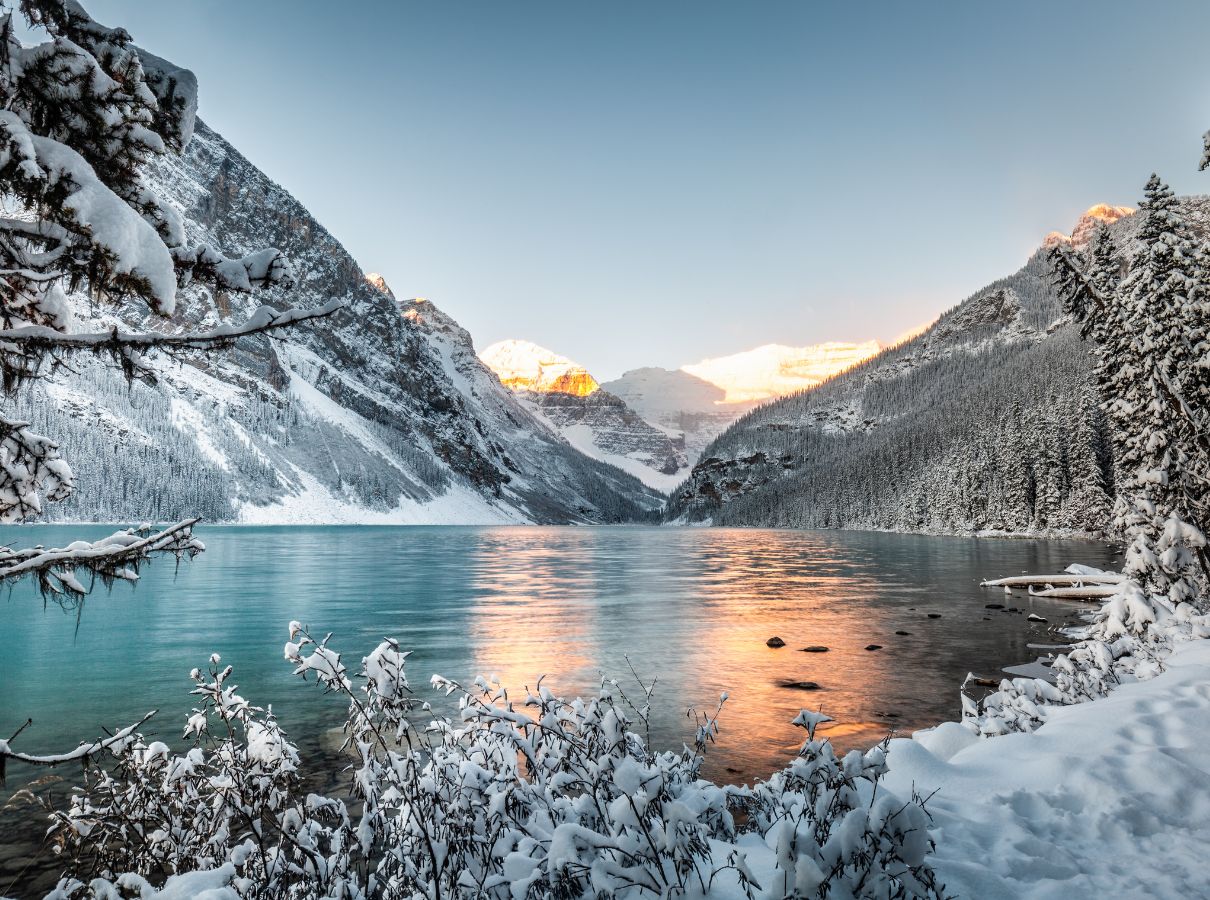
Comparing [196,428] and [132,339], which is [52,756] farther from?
[196,428]

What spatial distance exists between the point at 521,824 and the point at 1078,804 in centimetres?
507

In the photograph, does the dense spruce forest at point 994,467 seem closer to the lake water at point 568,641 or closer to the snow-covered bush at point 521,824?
the lake water at point 568,641

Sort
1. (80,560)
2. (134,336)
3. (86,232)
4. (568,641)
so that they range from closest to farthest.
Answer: (86,232) → (134,336) → (80,560) → (568,641)

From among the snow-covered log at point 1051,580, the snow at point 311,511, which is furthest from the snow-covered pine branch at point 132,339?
the snow at point 311,511

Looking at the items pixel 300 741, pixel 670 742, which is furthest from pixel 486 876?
pixel 300 741

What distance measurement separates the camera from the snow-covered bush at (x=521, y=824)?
3711 mm

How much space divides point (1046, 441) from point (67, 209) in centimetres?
10171

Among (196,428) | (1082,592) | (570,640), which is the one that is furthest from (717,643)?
(196,428)

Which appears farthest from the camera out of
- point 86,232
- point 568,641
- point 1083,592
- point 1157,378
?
point 1083,592

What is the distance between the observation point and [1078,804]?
612 centimetres

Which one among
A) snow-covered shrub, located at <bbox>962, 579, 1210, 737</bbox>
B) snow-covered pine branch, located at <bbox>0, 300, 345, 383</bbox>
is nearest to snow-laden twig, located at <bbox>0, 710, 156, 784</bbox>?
snow-covered pine branch, located at <bbox>0, 300, 345, 383</bbox>

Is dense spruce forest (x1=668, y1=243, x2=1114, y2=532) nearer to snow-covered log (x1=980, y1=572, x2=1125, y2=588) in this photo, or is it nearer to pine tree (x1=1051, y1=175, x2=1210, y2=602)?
snow-covered log (x1=980, y1=572, x2=1125, y2=588)

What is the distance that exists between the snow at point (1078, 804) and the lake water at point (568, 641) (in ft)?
16.5

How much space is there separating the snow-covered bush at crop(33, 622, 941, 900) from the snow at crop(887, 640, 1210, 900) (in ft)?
2.45
